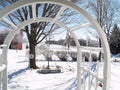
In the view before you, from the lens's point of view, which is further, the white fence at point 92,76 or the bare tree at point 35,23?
the bare tree at point 35,23

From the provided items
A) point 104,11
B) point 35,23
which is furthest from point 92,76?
point 104,11

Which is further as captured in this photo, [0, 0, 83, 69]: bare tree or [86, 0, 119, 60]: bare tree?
[86, 0, 119, 60]: bare tree

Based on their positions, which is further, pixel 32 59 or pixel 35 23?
pixel 32 59

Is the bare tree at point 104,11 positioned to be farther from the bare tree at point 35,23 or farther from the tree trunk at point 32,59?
the tree trunk at point 32,59

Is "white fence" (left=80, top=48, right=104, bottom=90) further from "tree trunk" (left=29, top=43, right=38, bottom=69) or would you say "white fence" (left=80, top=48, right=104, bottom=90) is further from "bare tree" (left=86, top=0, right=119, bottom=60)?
"bare tree" (left=86, top=0, right=119, bottom=60)

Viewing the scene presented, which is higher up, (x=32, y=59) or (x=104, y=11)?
(x=104, y=11)

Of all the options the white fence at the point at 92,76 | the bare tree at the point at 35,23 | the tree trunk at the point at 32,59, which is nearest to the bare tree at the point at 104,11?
the bare tree at the point at 35,23

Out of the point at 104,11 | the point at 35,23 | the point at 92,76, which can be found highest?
the point at 104,11

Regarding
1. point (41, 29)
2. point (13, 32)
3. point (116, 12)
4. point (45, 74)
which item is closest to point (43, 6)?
point (41, 29)

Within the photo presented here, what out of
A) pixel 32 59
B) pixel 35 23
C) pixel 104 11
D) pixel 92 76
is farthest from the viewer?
pixel 104 11

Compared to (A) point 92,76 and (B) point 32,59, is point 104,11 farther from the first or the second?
(A) point 92,76

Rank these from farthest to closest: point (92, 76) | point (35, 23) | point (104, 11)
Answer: point (104, 11)
point (35, 23)
point (92, 76)

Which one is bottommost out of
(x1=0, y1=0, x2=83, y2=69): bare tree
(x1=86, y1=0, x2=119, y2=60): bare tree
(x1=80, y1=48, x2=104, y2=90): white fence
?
(x1=80, y1=48, x2=104, y2=90): white fence

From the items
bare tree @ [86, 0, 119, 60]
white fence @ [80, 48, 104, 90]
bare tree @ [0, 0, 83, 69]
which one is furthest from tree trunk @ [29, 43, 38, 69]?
white fence @ [80, 48, 104, 90]
